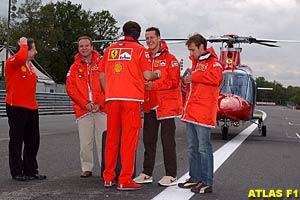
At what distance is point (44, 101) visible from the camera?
28.2 meters

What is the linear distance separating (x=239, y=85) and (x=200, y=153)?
9840 millimetres

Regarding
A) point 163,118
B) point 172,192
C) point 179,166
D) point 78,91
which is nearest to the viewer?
point 172,192

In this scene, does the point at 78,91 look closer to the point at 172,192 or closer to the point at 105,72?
the point at 105,72

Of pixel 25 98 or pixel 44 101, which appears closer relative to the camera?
pixel 25 98

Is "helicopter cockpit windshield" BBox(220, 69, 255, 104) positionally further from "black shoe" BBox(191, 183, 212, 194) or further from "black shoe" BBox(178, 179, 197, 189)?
"black shoe" BBox(191, 183, 212, 194)

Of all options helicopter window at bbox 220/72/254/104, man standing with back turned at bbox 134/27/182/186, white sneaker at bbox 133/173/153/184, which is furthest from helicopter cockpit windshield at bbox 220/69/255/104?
white sneaker at bbox 133/173/153/184

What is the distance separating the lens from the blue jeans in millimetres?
6555

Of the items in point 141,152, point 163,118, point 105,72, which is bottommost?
point 141,152

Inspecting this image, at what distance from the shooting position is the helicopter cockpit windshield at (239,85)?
1591 centimetres

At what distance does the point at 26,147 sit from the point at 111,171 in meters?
1.49

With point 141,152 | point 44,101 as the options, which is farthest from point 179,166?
point 44,101

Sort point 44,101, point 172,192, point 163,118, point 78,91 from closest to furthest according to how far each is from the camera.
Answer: point 172,192 → point 163,118 → point 78,91 → point 44,101

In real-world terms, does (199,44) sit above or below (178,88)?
above

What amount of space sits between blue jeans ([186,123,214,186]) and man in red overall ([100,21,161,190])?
77cm
